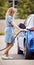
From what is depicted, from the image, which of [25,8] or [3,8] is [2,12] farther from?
[25,8]

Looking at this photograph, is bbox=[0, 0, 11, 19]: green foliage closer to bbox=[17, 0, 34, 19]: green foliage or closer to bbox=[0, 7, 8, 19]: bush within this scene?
bbox=[0, 7, 8, 19]: bush

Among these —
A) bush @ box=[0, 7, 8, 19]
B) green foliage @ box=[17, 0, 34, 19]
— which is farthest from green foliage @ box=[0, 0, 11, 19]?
green foliage @ box=[17, 0, 34, 19]

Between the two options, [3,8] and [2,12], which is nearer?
[2,12]

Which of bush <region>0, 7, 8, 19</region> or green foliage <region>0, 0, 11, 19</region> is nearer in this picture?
bush <region>0, 7, 8, 19</region>

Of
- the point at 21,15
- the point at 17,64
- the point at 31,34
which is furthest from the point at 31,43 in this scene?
the point at 21,15

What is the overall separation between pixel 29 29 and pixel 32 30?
10 centimetres

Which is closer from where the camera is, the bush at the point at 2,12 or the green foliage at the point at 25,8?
the bush at the point at 2,12

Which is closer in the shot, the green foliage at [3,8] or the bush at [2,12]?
the bush at [2,12]

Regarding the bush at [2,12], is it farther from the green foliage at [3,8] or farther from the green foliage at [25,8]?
the green foliage at [25,8]

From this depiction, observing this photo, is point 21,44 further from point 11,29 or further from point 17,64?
point 17,64

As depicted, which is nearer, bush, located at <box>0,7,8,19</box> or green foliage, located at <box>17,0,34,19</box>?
bush, located at <box>0,7,8,19</box>

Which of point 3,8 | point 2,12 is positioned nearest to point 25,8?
point 3,8

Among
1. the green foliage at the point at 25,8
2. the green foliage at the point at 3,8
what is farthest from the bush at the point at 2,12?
the green foliage at the point at 25,8

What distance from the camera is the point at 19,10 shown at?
3181 cm
